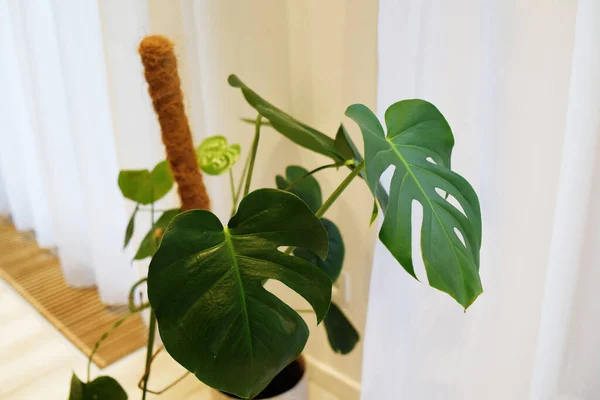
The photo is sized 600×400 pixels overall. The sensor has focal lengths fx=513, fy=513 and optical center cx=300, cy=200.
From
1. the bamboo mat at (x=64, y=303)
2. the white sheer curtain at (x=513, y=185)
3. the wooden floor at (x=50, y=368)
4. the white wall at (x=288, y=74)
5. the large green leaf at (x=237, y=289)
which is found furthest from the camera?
the bamboo mat at (x=64, y=303)

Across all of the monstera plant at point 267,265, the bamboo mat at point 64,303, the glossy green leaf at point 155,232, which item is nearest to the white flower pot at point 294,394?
the glossy green leaf at point 155,232

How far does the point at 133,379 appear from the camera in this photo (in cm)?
150

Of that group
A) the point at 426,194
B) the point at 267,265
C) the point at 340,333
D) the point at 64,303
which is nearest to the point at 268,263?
the point at 267,265

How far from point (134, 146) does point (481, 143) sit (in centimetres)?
98

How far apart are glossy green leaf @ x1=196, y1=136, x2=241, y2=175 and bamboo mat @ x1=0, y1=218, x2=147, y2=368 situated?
0.86 meters

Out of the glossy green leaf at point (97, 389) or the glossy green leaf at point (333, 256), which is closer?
the glossy green leaf at point (97, 389)

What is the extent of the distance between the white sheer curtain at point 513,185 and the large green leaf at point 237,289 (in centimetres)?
38

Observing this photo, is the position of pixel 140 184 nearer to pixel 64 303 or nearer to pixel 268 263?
pixel 268 263

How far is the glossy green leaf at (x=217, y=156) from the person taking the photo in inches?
41.0

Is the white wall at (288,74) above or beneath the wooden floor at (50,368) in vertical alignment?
above

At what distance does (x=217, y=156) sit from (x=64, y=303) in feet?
3.77

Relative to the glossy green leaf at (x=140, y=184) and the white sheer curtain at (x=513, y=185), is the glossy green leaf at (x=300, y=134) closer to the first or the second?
the white sheer curtain at (x=513, y=185)

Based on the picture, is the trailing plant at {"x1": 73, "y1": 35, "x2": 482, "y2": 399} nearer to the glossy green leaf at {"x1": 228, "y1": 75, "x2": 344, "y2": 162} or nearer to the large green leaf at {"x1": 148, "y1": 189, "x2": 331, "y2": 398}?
the large green leaf at {"x1": 148, "y1": 189, "x2": 331, "y2": 398}

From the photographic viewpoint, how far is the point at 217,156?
3.45ft
